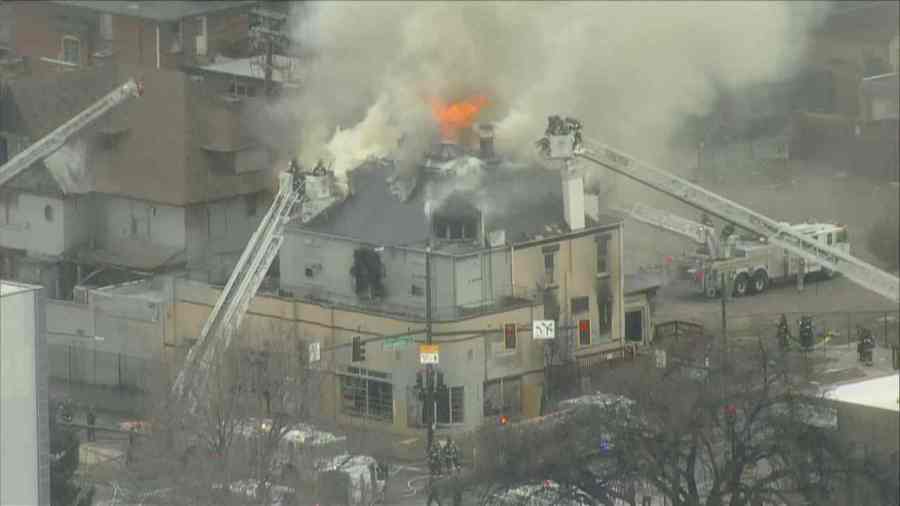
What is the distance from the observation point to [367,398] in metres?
53.0

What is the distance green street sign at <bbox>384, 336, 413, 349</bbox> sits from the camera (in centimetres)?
5244

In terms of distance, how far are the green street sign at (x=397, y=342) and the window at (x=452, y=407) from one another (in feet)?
2.66

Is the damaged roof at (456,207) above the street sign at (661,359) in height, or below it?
above

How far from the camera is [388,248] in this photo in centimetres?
5422

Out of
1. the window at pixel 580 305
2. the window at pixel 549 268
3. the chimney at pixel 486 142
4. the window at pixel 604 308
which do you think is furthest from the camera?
the chimney at pixel 486 142

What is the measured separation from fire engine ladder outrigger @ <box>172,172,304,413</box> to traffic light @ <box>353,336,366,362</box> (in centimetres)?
164

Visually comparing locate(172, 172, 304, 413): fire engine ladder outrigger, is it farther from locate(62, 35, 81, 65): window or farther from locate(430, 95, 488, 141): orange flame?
locate(62, 35, 81, 65): window

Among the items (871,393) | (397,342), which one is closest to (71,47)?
(397,342)

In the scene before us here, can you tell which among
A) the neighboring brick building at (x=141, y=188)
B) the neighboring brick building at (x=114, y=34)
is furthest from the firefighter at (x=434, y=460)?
the neighboring brick building at (x=114, y=34)

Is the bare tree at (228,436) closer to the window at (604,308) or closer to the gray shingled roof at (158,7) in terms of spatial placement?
the window at (604,308)

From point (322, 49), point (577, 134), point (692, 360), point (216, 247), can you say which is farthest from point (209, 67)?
point (692, 360)

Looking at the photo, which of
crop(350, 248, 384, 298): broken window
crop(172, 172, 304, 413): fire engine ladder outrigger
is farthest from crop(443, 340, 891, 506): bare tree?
crop(350, 248, 384, 298): broken window

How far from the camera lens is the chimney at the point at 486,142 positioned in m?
56.1

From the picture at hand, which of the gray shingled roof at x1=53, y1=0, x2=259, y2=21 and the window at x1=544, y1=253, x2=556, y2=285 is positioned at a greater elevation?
the gray shingled roof at x1=53, y1=0, x2=259, y2=21
